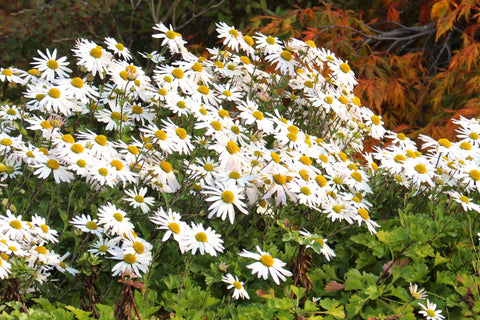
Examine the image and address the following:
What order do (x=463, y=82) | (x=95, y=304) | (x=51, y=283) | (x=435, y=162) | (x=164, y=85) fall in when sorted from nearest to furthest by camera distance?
(x=95, y=304), (x=51, y=283), (x=164, y=85), (x=435, y=162), (x=463, y=82)

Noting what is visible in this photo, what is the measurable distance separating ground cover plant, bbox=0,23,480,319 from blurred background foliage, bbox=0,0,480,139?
41.7 inches

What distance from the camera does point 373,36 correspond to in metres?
4.75

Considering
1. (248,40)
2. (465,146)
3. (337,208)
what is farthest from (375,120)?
(337,208)

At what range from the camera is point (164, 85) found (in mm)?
2877

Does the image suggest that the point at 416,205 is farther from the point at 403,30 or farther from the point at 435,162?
the point at 403,30

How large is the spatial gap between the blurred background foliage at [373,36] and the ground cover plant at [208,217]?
1.06 meters

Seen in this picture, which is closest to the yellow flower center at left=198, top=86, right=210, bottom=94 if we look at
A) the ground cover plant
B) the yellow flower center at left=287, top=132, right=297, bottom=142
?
→ the ground cover plant

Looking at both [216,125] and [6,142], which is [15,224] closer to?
[6,142]

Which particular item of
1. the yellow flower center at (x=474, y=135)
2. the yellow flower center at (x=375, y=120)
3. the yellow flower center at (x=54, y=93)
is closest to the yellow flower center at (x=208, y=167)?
the yellow flower center at (x=54, y=93)

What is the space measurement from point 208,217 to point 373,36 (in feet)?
9.80

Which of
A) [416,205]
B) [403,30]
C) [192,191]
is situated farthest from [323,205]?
[403,30]

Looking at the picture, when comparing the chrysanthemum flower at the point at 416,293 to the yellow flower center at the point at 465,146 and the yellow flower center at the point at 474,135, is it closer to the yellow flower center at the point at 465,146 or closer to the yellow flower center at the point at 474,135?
the yellow flower center at the point at 465,146

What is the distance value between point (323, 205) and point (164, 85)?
997 millimetres

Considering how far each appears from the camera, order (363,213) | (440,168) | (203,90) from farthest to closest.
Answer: (440,168)
(203,90)
(363,213)
